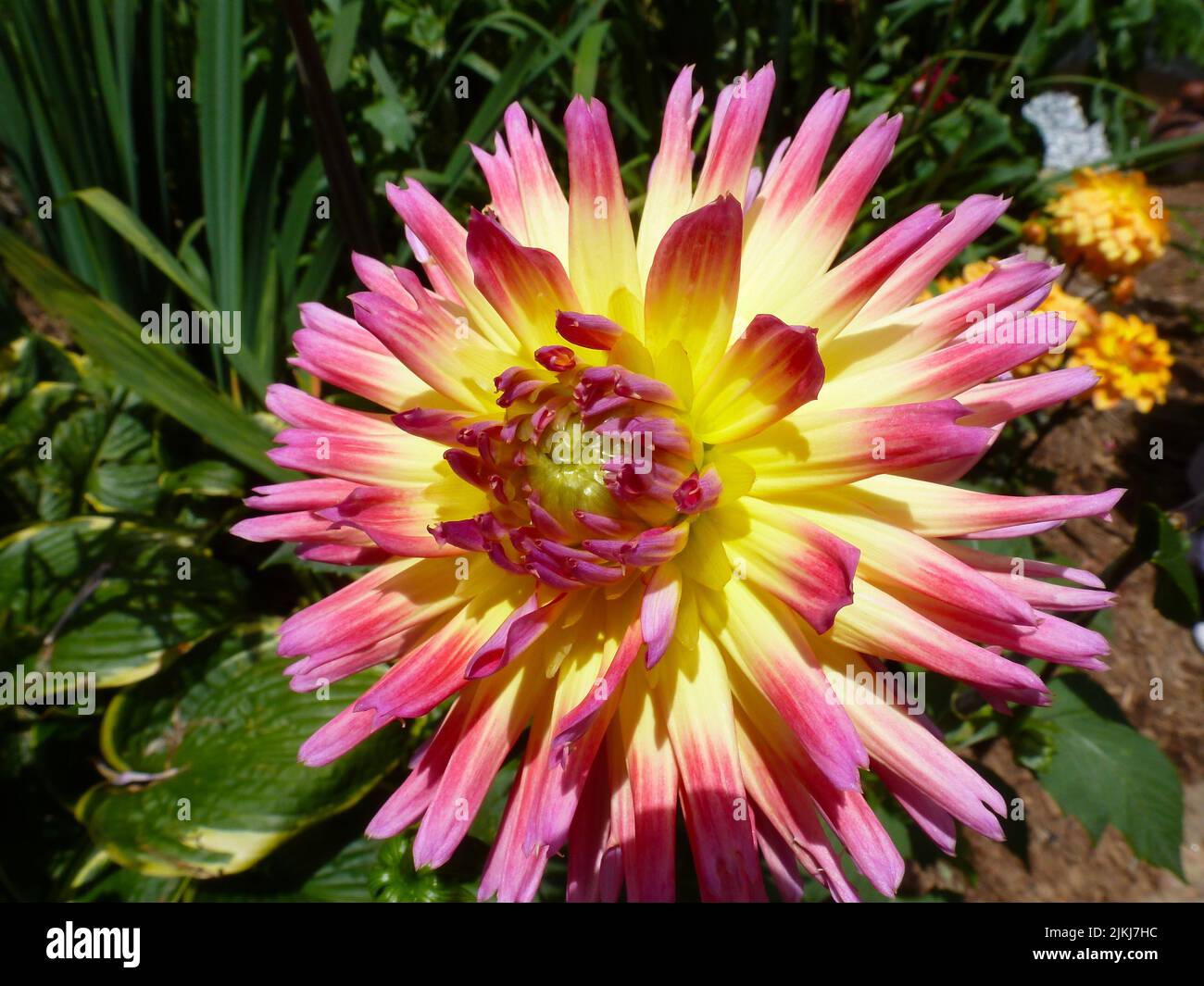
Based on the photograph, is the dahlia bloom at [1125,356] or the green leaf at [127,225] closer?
the green leaf at [127,225]

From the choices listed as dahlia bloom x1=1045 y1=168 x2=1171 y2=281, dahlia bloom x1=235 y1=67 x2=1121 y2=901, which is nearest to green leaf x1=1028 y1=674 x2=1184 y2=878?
dahlia bloom x1=235 y1=67 x2=1121 y2=901

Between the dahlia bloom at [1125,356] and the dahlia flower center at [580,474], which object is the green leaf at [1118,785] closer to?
the dahlia flower center at [580,474]

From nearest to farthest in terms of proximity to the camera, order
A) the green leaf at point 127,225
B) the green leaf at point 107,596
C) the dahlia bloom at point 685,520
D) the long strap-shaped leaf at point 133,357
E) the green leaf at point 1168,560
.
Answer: the dahlia bloom at point 685,520
the green leaf at point 1168,560
the long strap-shaped leaf at point 133,357
the green leaf at point 127,225
the green leaf at point 107,596

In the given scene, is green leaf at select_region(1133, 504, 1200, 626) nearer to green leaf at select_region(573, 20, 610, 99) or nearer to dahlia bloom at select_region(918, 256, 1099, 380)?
dahlia bloom at select_region(918, 256, 1099, 380)

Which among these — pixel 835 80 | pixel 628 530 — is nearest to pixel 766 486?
pixel 628 530

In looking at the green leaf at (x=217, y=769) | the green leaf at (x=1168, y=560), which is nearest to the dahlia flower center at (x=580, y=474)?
the green leaf at (x=1168, y=560)

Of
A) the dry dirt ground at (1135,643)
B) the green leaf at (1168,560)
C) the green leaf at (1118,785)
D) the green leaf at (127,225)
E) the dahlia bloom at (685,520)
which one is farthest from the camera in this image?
the dry dirt ground at (1135,643)

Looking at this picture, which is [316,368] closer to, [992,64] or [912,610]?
[912,610]

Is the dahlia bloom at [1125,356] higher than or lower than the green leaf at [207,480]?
higher
